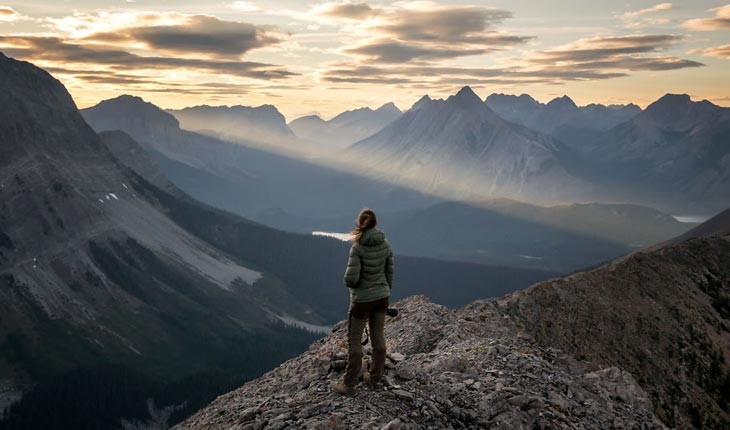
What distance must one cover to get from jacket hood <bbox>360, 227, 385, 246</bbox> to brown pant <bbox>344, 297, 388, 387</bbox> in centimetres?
239

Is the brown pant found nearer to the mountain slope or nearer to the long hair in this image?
the long hair

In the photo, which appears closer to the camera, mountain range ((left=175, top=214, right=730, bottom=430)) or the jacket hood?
the jacket hood

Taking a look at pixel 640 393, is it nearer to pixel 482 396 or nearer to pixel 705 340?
pixel 482 396

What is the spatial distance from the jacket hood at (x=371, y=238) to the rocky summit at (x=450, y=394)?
5839 millimetres

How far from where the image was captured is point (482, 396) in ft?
91.7

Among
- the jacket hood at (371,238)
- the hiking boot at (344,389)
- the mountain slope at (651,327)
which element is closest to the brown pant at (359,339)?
the hiking boot at (344,389)

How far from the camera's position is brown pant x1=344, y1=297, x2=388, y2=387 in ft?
86.2

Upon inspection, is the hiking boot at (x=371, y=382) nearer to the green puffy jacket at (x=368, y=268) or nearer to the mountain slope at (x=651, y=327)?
the green puffy jacket at (x=368, y=268)

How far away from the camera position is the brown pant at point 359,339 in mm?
26281

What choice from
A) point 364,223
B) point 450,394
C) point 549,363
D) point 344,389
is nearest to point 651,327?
point 549,363

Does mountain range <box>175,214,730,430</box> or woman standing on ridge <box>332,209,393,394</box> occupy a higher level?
woman standing on ridge <box>332,209,393,394</box>

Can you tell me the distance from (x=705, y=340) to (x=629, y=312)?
7.51 m

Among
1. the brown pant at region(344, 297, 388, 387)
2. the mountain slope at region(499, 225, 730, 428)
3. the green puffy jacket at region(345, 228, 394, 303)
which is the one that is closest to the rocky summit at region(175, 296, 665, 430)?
the brown pant at region(344, 297, 388, 387)

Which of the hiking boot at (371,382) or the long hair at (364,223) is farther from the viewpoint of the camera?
the hiking boot at (371,382)
